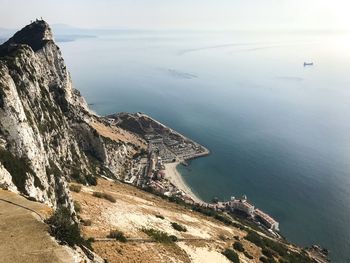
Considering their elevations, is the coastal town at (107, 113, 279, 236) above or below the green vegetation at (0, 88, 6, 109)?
below

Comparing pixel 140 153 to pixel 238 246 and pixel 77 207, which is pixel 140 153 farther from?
pixel 77 207

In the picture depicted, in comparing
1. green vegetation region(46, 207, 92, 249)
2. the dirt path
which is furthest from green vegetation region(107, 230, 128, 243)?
green vegetation region(46, 207, 92, 249)

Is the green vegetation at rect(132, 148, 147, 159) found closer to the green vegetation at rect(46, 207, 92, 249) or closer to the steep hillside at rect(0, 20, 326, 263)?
the steep hillside at rect(0, 20, 326, 263)

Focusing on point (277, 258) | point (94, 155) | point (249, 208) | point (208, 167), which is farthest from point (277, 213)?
point (277, 258)

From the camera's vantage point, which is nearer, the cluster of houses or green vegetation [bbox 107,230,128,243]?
green vegetation [bbox 107,230,128,243]

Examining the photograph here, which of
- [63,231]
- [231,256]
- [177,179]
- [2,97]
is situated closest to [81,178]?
[2,97]

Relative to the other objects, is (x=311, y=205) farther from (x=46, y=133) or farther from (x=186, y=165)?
(x=46, y=133)

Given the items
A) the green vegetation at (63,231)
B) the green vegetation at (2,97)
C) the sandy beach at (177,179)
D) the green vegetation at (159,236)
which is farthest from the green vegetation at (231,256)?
the sandy beach at (177,179)

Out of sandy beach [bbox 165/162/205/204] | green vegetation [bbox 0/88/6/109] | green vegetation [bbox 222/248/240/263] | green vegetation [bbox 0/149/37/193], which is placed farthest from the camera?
sandy beach [bbox 165/162/205/204]
